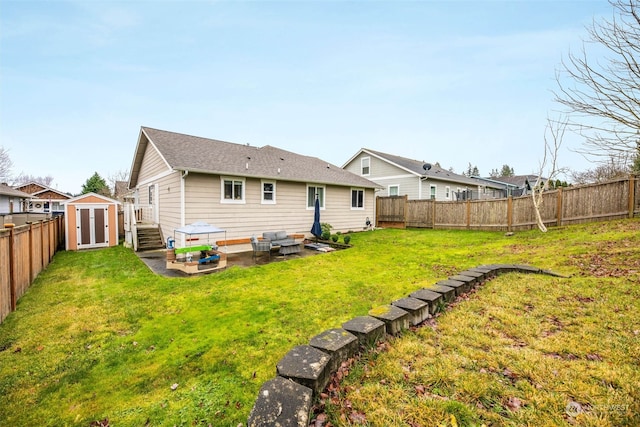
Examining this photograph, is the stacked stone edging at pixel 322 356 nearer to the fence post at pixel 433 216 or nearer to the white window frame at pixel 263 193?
the white window frame at pixel 263 193

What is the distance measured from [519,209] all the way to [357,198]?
8.28 meters

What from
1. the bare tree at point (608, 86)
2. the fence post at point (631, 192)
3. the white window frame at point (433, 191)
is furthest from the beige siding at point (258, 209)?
the fence post at point (631, 192)

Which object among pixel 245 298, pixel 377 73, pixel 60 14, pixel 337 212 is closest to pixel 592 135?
pixel 245 298

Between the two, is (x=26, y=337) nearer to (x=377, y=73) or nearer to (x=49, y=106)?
(x=377, y=73)

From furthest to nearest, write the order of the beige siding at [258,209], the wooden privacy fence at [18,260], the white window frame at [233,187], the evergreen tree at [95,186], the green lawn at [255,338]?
the evergreen tree at [95,186] → the white window frame at [233,187] → the beige siding at [258,209] → the wooden privacy fence at [18,260] → the green lawn at [255,338]

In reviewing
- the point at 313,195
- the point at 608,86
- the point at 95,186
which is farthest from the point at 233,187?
the point at 95,186

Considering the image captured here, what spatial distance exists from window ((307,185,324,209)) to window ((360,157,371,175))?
10.0 m

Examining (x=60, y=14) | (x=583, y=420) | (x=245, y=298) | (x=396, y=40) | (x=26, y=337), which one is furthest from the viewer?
(x=396, y=40)

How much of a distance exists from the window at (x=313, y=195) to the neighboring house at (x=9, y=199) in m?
21.5

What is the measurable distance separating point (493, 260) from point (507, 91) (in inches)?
407

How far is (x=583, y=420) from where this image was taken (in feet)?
5.99

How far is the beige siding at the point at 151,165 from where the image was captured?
1140 cm

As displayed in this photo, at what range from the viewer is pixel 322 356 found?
2.41m

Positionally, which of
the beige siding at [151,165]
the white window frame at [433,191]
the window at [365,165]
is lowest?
the white window frame at [433,191]
